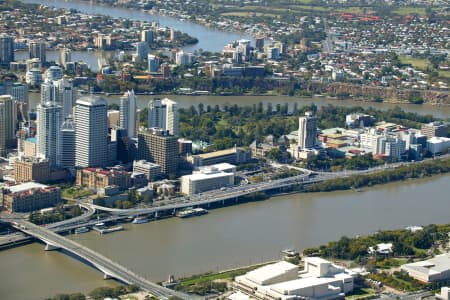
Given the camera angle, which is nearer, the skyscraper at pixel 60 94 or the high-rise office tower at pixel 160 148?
the high-rise office tower at pixel 160 148

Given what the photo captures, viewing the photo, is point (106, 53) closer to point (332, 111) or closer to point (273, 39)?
point (273, 39)

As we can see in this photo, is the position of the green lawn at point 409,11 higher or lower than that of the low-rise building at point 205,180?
higher

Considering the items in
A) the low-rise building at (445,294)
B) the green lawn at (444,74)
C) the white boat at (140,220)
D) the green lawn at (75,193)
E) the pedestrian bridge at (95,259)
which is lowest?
the white boat at (140,220)

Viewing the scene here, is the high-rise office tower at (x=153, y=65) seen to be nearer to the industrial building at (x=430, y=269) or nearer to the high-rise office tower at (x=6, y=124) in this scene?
the high-rise office tower at (x=6, y=124)

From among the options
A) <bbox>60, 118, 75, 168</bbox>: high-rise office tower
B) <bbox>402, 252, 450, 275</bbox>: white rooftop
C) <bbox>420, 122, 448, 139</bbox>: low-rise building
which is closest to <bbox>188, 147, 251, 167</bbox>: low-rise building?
<bbox>60, 118, 75, 168</bbox>: high-rise office tower

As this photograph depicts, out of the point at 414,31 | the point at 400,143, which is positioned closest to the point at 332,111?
the point at 400,143

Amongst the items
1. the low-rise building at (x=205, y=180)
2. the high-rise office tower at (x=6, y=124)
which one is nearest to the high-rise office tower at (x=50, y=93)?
the high-rise office tower at (x=6, y=124)

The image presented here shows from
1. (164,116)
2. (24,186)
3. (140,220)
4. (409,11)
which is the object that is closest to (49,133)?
(24,186)

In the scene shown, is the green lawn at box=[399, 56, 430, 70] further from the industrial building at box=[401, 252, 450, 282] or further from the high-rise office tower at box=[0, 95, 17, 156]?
the industrial building at box=[401, 252, 450, 282]
